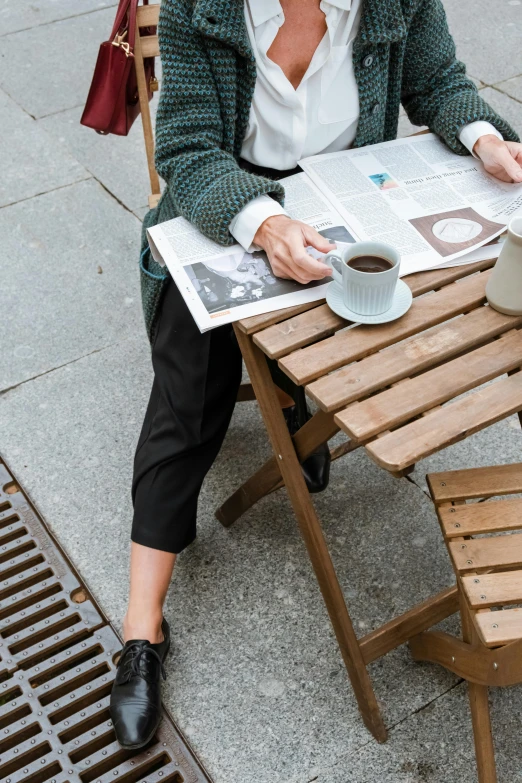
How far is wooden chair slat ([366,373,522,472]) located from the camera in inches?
51.5

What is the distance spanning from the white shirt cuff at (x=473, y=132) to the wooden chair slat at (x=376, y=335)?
43cm

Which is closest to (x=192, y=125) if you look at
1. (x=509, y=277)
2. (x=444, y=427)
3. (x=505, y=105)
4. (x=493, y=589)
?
(x=509, y=277)

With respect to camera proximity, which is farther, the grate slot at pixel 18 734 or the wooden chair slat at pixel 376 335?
the grate slot at pixel 18 734

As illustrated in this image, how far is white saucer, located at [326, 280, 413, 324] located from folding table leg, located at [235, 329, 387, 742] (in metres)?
0.18

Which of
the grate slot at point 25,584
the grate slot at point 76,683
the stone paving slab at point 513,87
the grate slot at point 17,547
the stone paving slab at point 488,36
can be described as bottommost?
the stone paving slab at point 513,87

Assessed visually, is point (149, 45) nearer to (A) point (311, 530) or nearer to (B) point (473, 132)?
(B) point (473, 132)

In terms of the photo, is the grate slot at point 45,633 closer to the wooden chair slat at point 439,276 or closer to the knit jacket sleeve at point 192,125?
the knit jacket sleeve at point 192,125

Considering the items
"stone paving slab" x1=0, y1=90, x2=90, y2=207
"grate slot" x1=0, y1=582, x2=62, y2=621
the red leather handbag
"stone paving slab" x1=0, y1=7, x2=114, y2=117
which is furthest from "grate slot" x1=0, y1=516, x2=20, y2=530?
"stone paving slab" x1=0, y1=7, x2=114, y2=117

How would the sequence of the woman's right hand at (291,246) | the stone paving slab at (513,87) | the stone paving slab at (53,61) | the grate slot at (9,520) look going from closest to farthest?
the woman's right hand at (291,246)
the grate slot at (9,520)
the stone paving slab at (513,87)
the stone paving slab at (53,61)

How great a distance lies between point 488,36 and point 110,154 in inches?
81.6

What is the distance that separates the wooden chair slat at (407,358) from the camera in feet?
4.60

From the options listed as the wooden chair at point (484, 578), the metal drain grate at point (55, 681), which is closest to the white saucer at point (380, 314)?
the wooden chair at point (484, 578)

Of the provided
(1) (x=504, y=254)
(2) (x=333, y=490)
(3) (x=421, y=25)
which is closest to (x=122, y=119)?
(3) (x=421, y=25)

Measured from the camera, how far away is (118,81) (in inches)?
95.6
